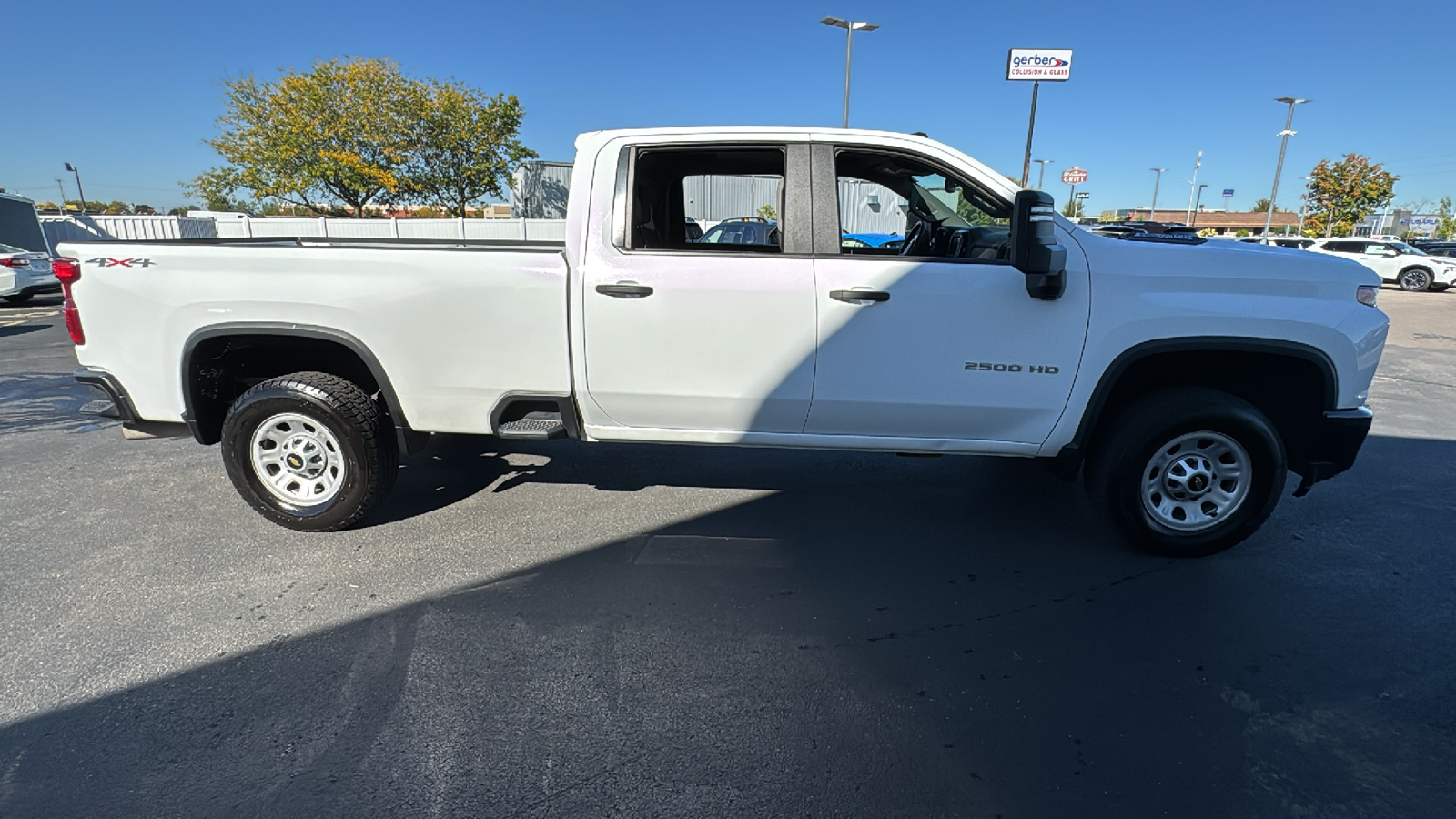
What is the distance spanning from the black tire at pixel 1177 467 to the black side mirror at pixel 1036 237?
0.94 metres

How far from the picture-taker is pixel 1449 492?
4.43m

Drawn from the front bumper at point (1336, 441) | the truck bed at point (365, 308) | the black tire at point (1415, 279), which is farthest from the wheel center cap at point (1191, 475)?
the black tire at point (1415, 279)

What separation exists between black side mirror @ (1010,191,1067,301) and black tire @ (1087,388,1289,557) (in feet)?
3.09

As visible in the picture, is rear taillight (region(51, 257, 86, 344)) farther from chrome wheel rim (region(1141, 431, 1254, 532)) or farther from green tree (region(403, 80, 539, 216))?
green tree (region(403, 80, 539, 216))

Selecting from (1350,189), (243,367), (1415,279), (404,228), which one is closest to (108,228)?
(404,228)

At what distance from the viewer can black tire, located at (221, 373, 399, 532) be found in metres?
3.43

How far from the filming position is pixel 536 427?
3453 millimetres

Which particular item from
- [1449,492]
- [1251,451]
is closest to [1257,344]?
[1251,451]

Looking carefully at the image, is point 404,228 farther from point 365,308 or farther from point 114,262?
point 365,308

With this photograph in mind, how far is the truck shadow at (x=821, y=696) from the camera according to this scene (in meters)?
2.06

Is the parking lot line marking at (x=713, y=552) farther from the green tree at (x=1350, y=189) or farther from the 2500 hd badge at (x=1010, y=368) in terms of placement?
the green tree at (x=1350, y=189)

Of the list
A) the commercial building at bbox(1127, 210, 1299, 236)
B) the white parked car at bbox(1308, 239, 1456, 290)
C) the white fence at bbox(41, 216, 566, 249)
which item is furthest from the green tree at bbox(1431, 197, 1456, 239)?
the white fence at bbox(41, 216, 566, 249)

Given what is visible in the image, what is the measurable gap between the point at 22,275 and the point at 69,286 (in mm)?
13669

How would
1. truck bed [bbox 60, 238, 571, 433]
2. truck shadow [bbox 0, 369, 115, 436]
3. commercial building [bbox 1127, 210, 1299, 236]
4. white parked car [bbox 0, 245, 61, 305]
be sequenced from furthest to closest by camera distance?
commercial building [bbox 1127, 210, 1299, 236], white parked car [bbox 0, 245, 61, 305], truck shadow [bbox 0, 369, 115, 436], truck bed [bbox 60, 238, 571, 433]
